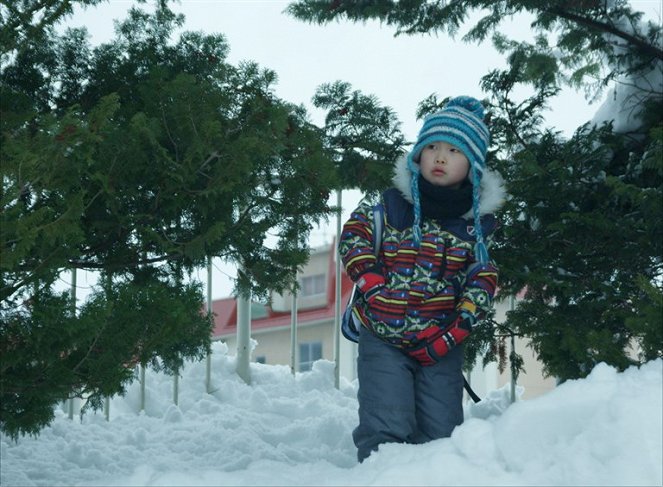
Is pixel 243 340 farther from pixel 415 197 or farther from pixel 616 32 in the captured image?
pixel 616 32

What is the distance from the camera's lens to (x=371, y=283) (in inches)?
131

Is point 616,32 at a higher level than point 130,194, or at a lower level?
higher

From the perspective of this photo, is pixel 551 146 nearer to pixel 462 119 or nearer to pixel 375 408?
pixel 462 119

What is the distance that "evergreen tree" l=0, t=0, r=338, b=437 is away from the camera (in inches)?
111

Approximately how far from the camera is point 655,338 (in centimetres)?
268

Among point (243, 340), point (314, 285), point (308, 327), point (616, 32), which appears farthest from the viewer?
point (308, 327)

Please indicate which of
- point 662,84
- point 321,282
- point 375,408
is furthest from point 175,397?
point 321,282

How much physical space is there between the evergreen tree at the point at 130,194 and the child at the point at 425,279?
0.40 meters

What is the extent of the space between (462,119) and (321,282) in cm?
1328

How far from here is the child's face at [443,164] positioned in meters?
3.49

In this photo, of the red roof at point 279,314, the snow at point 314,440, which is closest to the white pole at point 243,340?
the snow at point 314,440

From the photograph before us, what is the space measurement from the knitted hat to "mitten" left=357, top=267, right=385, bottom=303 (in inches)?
8.4

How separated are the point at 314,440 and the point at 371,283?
5.89ft

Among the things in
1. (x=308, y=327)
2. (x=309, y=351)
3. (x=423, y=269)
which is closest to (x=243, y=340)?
(x=423, y=269)
